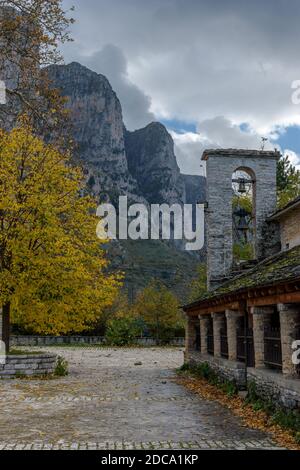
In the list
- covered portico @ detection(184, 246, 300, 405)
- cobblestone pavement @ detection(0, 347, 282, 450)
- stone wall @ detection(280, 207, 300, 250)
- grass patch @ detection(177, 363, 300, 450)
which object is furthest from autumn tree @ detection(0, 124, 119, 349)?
stone wall @ detection(280, 207, 300, 250)

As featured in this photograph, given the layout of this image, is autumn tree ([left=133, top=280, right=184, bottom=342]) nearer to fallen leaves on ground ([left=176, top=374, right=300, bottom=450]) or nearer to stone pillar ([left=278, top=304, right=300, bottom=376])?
fallen leaves on ground ([left=176, top=374, right=300, bottom=450])

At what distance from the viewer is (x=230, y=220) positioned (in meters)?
19.9

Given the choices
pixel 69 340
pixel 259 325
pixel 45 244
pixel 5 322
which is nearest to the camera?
pixel 259 325

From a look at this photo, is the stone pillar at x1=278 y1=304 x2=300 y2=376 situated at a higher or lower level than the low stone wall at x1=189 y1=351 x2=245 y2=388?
higher

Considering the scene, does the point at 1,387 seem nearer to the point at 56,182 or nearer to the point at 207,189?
the point at 56,182

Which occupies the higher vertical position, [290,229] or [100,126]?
[100,126]

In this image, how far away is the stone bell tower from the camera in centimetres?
1969

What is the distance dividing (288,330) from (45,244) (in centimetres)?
A: 951

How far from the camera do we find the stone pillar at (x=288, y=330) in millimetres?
9891

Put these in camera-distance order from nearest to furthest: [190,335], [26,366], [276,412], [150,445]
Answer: [150,445], [276,412], [26,366], [190,335]

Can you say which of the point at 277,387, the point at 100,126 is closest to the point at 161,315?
the point at 277,387

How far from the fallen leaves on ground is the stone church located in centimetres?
49

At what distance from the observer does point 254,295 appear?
11.5 metres

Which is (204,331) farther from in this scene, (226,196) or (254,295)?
(254,295)
